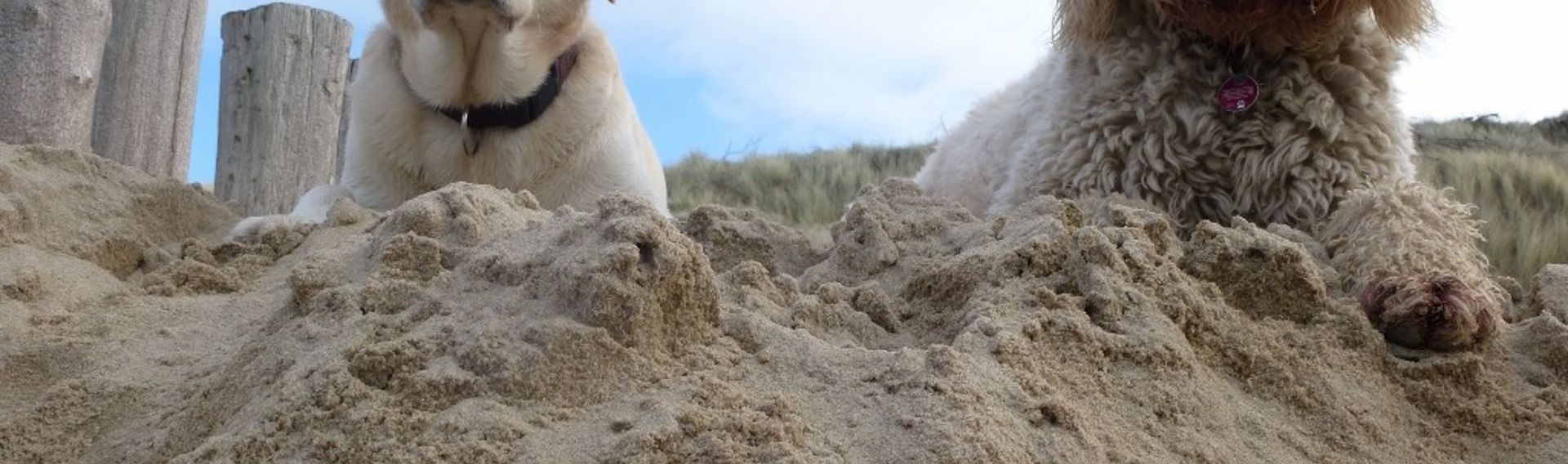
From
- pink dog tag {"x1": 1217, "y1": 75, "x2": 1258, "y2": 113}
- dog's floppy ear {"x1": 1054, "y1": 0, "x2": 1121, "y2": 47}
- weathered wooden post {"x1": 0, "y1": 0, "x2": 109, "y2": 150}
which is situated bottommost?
weathered wooden post {"x1": 0, "y1": 0, "x2": 109, "y2": 150}

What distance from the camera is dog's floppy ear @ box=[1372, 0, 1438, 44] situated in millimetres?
4273

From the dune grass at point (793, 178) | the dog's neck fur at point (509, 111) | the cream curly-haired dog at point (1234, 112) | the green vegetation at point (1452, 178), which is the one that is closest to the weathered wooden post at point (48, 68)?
the dog's neck fur at point (509, 111)

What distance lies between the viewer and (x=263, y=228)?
3955mm

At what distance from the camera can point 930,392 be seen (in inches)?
84.0

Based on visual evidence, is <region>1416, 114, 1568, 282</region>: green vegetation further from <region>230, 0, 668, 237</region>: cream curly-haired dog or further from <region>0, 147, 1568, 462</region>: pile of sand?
<region>230, 0, 668, 237</region>: cream curly-haired dog

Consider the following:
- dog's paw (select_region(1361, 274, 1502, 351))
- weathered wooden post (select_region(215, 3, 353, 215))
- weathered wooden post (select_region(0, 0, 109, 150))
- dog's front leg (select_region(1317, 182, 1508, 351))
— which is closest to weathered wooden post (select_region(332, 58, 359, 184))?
weathered wooden post (select_region(215, 3, 353, 215))

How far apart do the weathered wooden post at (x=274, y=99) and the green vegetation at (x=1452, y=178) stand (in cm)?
362

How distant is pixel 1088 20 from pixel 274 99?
564 cm

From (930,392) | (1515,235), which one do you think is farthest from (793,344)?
(1515,235)

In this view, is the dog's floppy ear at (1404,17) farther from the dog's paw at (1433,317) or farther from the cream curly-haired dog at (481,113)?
the cream curly-haired dog at (481,113)

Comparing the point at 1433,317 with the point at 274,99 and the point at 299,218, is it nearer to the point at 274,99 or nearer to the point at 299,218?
the point at 299,218

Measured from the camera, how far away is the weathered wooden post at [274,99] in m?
8.41

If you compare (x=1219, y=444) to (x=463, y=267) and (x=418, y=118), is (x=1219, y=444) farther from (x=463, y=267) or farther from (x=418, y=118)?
(x=418, y=118)

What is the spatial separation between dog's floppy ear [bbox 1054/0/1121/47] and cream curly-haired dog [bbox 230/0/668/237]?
6.23 ft
